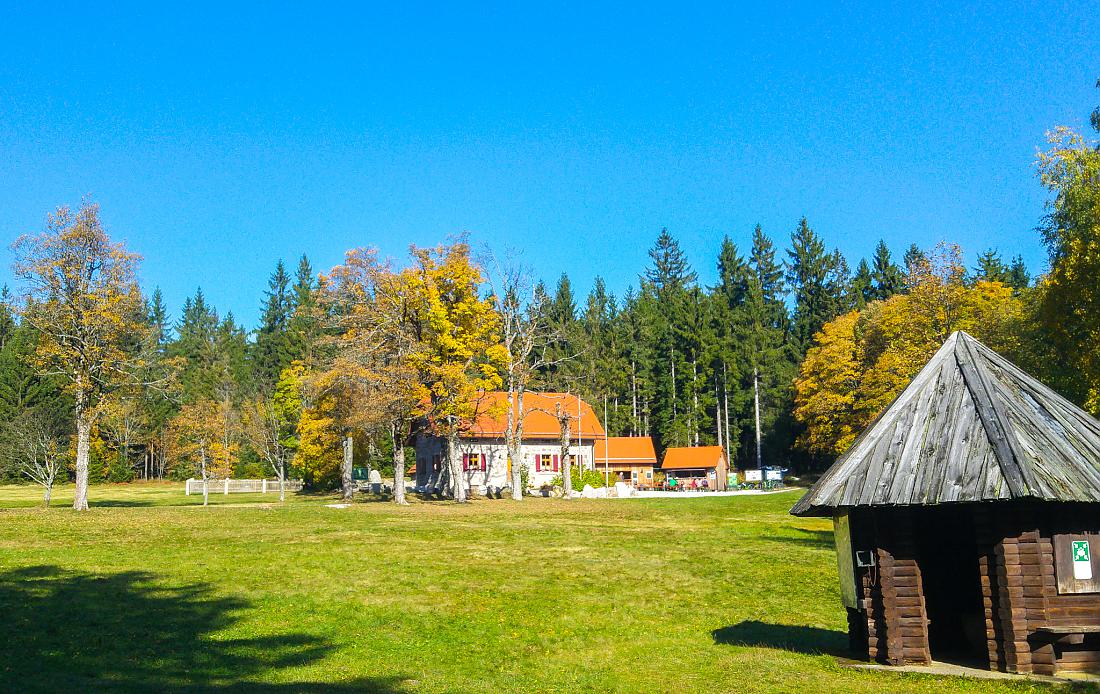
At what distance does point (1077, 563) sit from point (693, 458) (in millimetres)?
65859

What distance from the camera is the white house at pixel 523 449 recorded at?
2184 inches

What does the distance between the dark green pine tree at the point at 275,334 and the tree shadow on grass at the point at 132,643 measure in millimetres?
85918

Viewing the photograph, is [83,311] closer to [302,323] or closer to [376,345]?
[376,345]

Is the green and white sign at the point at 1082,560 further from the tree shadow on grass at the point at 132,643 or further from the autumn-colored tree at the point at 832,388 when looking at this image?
the autumn-colored tree at the point at 832,388

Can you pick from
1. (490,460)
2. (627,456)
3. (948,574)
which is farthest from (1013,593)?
(627,456)

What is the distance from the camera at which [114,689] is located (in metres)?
11.8

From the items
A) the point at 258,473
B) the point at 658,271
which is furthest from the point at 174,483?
the point at 658,271

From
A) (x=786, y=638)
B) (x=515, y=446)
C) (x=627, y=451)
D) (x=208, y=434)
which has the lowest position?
(x=786, y=638)

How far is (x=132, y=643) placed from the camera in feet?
47.4

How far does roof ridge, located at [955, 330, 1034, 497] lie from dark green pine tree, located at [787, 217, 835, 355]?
264 ft

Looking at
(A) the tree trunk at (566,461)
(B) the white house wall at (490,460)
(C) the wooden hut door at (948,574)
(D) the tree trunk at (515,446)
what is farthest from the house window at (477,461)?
(C) the wooden hut door at (948,574)

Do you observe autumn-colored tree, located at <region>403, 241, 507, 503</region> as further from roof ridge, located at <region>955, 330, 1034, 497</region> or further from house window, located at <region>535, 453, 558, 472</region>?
roof ridge, located at <region>955, 330, 1034, 497</region>

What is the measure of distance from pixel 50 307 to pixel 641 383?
67.8 m

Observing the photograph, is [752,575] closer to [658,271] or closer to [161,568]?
[161,568]
